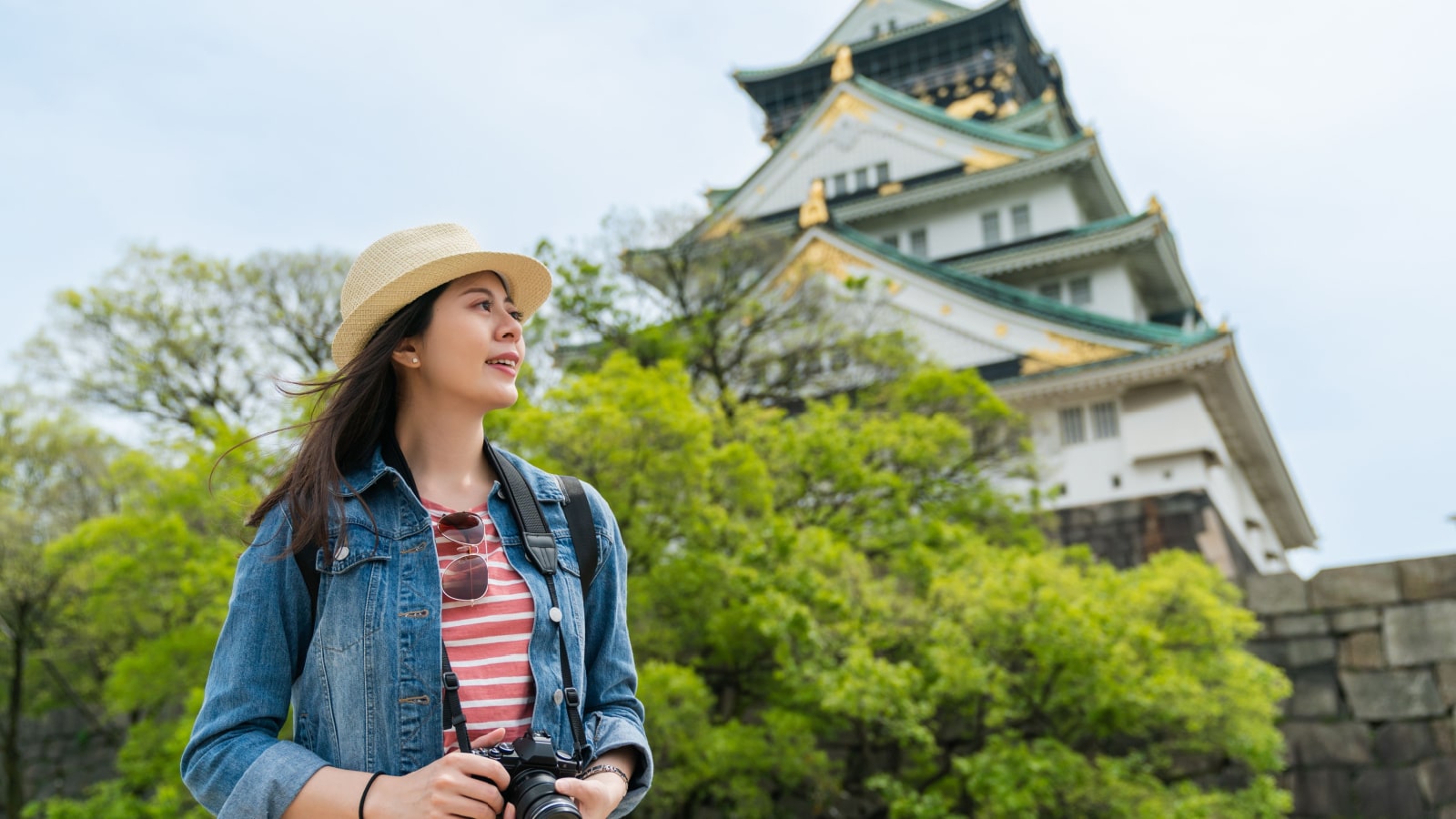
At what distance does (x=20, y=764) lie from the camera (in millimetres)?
15062

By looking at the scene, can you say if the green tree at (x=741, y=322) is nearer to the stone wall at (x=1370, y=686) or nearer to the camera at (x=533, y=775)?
the stone wall at (x=1370, y=686)

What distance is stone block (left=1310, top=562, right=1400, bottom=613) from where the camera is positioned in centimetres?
1060

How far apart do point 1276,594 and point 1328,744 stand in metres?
1.39

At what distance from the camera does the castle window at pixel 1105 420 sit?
44.0 feet

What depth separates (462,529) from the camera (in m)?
1.69

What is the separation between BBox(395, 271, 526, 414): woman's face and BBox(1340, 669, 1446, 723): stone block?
35.0ft

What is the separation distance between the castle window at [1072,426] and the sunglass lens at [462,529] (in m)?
12.6

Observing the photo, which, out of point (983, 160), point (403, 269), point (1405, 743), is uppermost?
point (983, 160)

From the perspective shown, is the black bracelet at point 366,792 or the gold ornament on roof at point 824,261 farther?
the gold ornament on roof at point 824,261

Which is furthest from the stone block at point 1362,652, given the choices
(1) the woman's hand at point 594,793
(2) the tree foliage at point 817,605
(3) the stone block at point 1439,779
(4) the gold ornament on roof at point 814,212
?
(1) the woman's hand at point 594,793

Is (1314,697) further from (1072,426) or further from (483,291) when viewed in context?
(483,291)

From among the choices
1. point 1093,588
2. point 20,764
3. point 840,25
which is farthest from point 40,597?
point 840,25

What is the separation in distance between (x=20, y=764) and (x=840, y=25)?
59.0 feet

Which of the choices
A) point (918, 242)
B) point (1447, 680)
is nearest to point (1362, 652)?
point (1447, 680)
